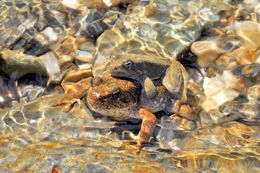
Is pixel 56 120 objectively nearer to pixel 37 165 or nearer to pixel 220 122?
pixel 37 165

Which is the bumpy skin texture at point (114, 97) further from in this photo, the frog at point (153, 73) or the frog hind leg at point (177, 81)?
the frog hind leg at point (177, 81)

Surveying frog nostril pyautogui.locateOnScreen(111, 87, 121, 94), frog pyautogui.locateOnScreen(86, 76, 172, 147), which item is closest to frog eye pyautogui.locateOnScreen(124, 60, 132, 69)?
frog pyautogui.locateOnScreen(86, 76, 172, 147)

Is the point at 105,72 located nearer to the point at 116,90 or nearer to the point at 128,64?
the point at 128,64

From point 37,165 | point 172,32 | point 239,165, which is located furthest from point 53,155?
point 172,32

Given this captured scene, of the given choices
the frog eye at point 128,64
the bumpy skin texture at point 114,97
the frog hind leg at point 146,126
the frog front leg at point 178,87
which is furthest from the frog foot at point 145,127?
the frog eye at point 128,64

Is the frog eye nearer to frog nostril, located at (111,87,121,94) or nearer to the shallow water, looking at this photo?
frog nostril, located at (111,87,121,94)

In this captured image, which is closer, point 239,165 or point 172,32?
point 239,165
